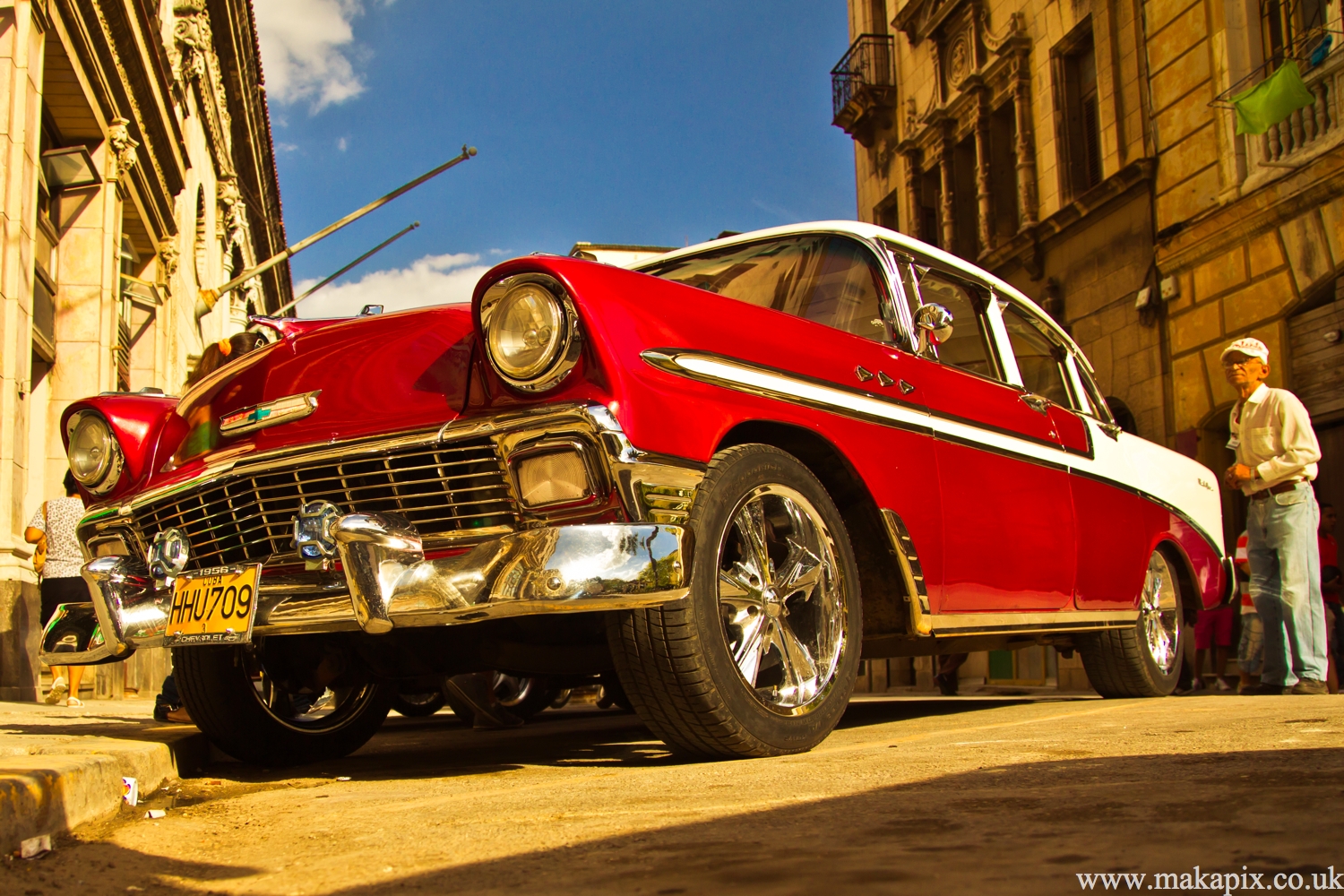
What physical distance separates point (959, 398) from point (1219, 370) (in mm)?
8829

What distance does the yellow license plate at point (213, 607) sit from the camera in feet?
9.34

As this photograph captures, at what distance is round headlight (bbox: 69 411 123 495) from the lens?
3.51 meters

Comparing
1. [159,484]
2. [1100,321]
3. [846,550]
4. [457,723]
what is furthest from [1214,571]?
[1100,321]

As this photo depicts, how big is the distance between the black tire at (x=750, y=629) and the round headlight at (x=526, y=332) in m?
0.49

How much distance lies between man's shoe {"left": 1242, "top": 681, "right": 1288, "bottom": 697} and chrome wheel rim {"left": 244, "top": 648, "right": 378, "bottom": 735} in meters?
4.09

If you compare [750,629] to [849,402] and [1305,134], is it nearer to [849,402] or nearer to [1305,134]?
[849,402]

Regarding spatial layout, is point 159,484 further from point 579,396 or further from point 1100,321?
point 1100,321

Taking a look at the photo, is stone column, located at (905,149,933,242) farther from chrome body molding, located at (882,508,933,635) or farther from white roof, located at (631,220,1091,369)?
chrome body molding, located at (882,508,933,635)

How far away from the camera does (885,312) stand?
3836 mm

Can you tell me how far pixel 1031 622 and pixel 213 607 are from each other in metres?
2.67

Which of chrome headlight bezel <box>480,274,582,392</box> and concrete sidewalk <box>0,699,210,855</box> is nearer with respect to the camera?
concrete sidewalk <box>0,699,210,855</box>

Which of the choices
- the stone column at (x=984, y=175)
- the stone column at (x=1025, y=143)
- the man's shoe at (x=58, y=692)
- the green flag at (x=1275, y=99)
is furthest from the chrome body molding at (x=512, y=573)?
the stone column at (x=984, y=175)

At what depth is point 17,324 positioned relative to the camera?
28.6 feet

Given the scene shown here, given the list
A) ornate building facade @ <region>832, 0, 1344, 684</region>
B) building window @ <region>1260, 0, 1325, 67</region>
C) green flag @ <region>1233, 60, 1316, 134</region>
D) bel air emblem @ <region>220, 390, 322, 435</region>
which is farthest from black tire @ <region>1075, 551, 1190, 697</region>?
building window @ <region>1260, 0, 1325, 67</region>
